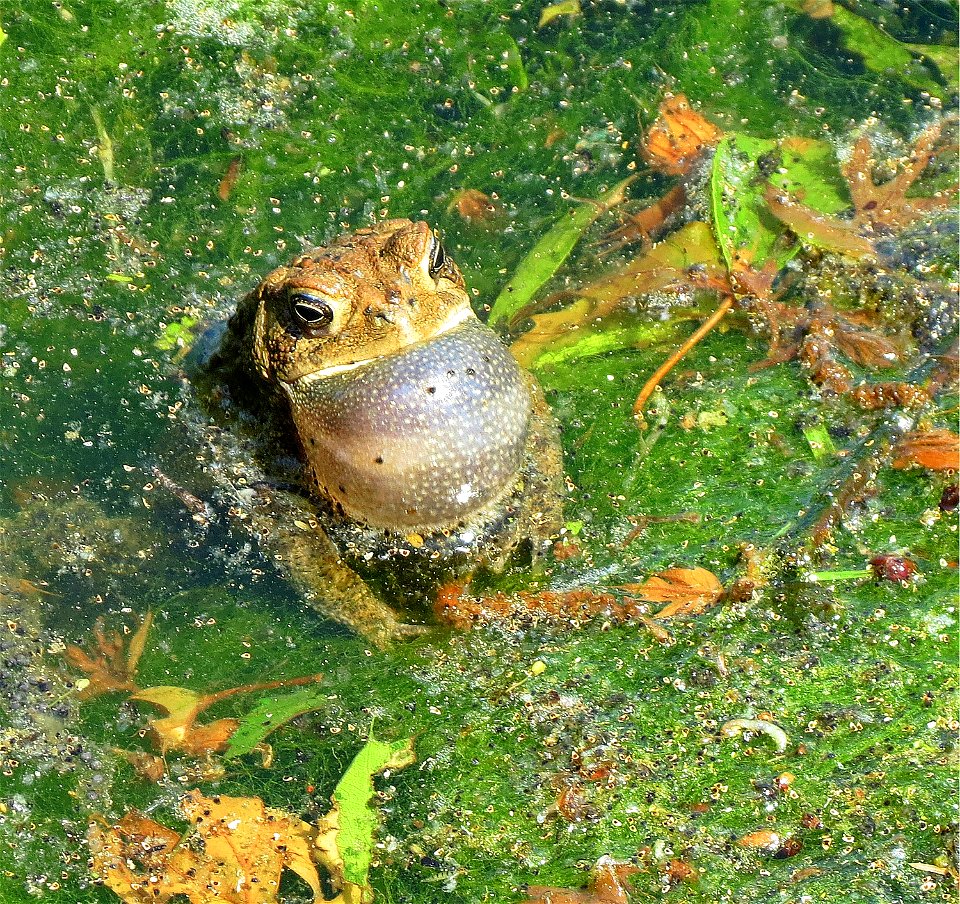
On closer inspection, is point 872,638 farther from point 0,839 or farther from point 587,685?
point 0,839

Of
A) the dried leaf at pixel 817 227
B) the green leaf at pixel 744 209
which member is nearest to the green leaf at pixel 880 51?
the green leaf at pixel 744 209

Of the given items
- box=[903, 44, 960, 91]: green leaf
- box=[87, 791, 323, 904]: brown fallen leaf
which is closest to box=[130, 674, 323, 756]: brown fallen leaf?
box=[87, 791, 323, 904]: brown fallen leaf

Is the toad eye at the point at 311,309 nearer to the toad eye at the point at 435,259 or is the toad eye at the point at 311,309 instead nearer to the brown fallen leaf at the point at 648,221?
the toad eye at the point at 435,259

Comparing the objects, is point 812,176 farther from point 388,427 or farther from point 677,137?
point 388,427

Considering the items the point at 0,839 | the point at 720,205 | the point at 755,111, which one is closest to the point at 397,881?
the point at 0,839

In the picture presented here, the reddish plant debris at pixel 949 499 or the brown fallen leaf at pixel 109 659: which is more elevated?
the brown fallen leaf at pixel 109 659

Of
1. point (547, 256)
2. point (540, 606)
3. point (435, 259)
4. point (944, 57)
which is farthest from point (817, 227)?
point (540, 606)

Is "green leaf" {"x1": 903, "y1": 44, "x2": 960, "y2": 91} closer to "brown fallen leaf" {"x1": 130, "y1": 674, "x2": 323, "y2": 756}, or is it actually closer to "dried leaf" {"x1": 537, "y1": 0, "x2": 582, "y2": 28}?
"dried leaf" {"x1": 537, "y1": 0, "x2": 582, "y2": 28}
